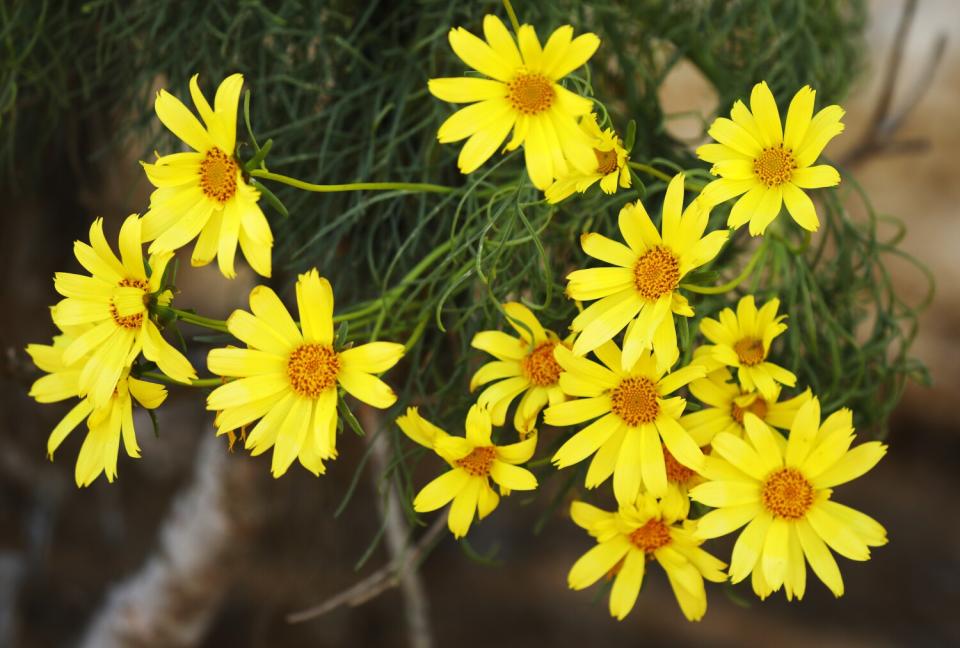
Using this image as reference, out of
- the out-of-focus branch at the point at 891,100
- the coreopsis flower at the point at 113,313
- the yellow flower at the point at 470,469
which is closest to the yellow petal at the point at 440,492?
the yellow flower at the point at 470,469

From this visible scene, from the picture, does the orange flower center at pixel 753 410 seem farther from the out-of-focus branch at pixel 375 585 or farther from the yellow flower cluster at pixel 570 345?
the out-of-focus branch at pixel 375 585

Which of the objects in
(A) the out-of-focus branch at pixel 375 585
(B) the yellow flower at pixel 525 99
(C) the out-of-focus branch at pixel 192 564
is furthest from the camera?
(C) the out-of-focus branch at pixel 192 564

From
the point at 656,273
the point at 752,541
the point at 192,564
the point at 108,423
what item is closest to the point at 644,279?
the point at 656,273

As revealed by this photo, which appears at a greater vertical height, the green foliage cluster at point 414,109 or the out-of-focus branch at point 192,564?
the green foliage cluster at point 414,109

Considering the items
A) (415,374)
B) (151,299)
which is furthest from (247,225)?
(415,374)

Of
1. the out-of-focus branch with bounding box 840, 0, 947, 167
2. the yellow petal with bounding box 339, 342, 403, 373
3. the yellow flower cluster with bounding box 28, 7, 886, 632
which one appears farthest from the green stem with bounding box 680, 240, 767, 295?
the out-of-focus branch with bounding box 840, 0, 947, 167

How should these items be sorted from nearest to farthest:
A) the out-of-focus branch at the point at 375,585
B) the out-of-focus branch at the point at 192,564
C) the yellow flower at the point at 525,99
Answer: the yellow flower at the point at 525,99 < the out-of-focus branch at the point at 375,585 < the out-of-focus branch at the point at 192,564

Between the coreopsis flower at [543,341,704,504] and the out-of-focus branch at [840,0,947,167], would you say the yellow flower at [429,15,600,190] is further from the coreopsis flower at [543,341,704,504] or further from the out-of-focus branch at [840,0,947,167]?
the out-of-focus branch at [840,0,947,167]
